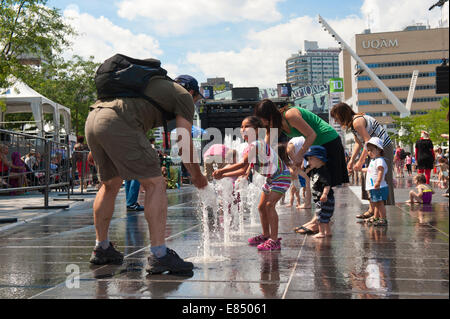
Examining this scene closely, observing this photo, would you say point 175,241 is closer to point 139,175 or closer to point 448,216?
point 139,175

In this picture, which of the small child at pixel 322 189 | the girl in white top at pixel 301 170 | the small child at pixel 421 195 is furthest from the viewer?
the small child at pixel 421 195

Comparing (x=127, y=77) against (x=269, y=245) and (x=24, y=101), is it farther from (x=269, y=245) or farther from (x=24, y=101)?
(x=24, y=101)

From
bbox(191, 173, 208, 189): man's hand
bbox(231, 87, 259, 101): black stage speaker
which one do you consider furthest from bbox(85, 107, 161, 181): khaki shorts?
bbox(231, 87, 259, 101): black stage speaker

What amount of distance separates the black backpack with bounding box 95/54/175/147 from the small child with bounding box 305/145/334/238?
238 cm

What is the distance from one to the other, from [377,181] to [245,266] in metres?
3.42

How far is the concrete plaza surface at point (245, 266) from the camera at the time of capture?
3.08m

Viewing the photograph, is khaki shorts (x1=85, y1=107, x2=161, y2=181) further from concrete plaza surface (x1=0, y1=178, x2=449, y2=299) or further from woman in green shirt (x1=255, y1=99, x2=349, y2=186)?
woman in green shirt (x1=255, y1=99, x2=349, y2=186)

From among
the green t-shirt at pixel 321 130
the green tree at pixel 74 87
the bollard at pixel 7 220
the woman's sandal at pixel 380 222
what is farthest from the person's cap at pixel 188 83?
the green tree at pixel 74 87

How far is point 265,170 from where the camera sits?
16.8ft

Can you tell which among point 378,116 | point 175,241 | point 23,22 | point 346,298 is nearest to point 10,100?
point 23,22

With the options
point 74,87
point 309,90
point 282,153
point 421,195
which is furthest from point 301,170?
point 309,90

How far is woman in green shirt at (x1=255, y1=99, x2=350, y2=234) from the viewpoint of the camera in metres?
5.11

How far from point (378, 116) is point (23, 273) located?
145116 mm

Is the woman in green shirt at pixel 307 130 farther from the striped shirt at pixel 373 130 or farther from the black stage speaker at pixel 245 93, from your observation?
the black stage speaker at pixel 245 93
